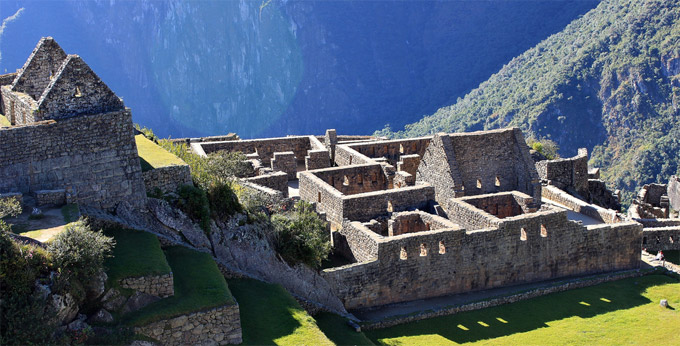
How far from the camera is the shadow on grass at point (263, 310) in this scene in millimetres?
16688

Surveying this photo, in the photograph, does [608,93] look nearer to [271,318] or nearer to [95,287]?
[271,318]

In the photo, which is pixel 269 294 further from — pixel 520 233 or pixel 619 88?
pixel 619 88

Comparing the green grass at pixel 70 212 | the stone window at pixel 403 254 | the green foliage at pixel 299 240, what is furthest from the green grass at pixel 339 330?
the green grass at pixel 70 212

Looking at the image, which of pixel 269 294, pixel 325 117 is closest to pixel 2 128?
pixel 269 294

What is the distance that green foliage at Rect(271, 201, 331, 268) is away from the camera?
2202 centimetres

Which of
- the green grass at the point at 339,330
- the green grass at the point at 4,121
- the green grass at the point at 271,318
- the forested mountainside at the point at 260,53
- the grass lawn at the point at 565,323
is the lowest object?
the grass lawn at the point at 565,323

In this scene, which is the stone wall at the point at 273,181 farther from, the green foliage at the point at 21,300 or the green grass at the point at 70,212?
the green foliage at the point at 21,300

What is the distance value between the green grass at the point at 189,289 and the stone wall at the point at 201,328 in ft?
0.43

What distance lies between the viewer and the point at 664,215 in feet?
126

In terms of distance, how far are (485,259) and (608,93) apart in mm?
68822

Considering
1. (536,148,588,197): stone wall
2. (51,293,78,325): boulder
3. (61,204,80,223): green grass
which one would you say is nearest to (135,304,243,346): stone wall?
(51,293,78,325): boulder

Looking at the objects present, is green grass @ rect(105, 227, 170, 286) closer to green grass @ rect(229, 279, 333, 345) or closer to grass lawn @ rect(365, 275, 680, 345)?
green grass @ rect(229, 279, 333, 345)

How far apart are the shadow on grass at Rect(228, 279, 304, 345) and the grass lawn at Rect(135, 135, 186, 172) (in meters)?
3.91

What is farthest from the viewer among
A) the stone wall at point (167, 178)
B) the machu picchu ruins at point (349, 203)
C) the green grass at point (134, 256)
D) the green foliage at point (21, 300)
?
the stone wall at point (167, 178)
